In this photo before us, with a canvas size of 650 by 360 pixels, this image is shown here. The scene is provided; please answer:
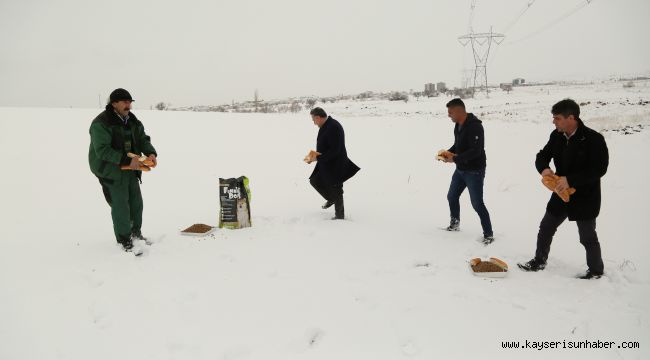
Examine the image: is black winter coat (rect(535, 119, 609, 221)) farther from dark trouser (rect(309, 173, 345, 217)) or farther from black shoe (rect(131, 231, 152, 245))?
black shoe (rect(131, 231, 152, 245))

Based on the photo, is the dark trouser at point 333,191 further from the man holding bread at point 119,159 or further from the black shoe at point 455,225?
the man holding bread at point 119,159

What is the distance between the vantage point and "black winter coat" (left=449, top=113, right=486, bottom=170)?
4.81m

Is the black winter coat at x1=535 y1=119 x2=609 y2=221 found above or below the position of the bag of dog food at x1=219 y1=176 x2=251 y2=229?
above

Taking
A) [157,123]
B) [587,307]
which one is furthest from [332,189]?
[157,123]

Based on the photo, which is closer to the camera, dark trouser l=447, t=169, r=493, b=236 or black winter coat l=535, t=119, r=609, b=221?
black winter coat l=535, t=119, r=609, b=221

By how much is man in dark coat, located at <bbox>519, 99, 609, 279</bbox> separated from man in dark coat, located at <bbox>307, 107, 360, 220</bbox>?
2746 millimetres

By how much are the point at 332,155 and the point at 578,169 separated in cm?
316

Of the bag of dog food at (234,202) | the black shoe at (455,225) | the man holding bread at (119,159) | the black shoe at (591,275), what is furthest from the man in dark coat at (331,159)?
the black shoe at (591,275)

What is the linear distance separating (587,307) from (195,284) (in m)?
3.68

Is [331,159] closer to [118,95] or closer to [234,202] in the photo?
[234,202]

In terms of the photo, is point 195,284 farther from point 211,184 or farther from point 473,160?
point 211,184

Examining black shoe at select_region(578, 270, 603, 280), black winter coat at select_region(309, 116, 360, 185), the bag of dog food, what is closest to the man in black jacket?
black shoe at select_region(578, 270, 603, 280)

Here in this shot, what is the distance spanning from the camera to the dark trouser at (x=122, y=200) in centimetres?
466

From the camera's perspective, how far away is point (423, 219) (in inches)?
252
